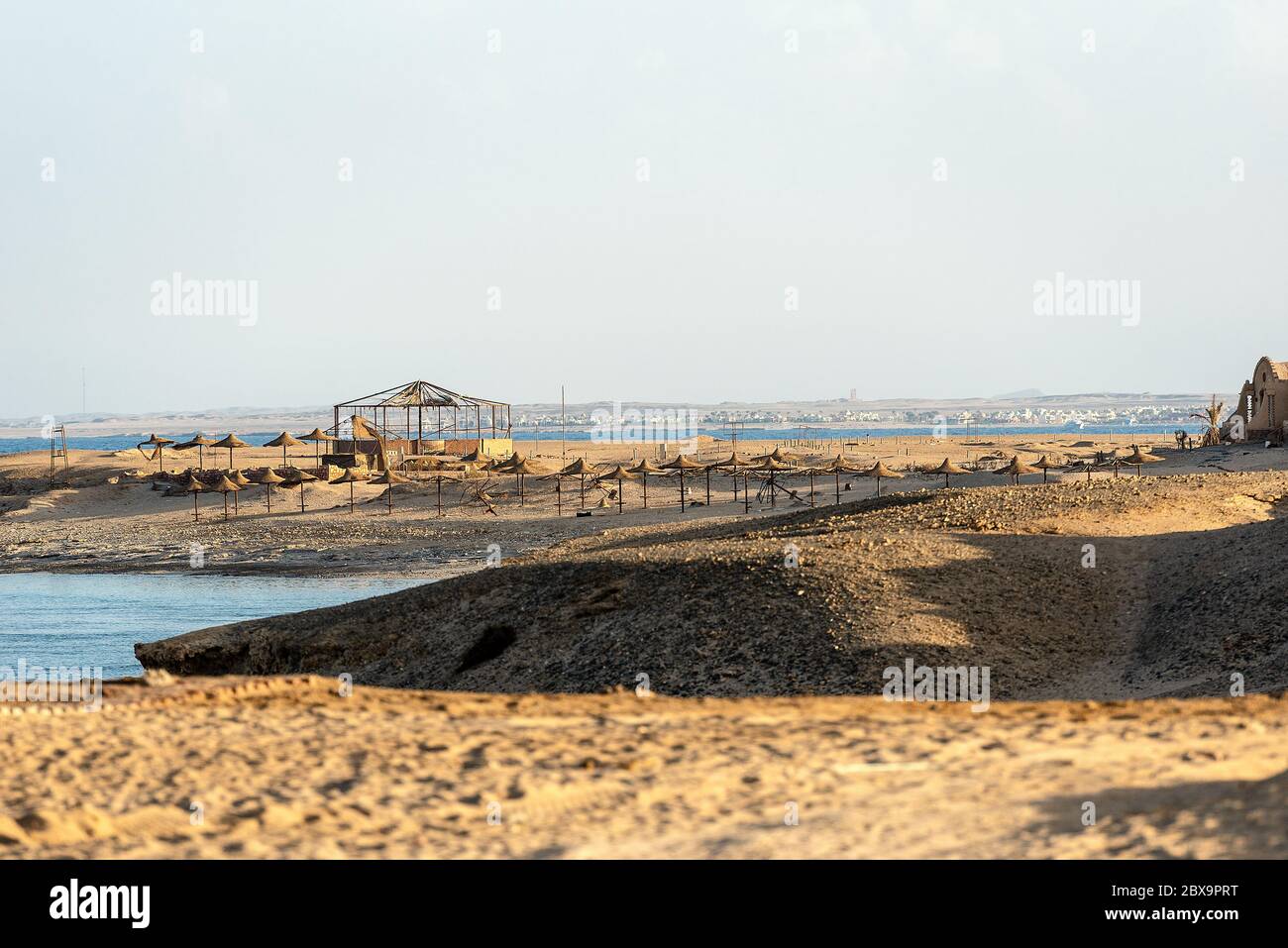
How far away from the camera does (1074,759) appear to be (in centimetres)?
772

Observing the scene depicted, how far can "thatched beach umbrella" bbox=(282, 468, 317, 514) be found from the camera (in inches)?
2122

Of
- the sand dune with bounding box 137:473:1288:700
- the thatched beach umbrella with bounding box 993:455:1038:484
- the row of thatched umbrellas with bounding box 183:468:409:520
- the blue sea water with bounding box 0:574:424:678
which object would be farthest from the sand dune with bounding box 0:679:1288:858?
the row of thatched umbrellas with bounding box 183:468:409:520

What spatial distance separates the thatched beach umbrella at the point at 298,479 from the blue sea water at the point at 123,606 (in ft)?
46.4

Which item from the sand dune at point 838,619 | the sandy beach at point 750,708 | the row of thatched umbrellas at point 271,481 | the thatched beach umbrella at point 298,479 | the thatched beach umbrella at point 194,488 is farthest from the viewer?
the thatched beach umbrella at point 298,479

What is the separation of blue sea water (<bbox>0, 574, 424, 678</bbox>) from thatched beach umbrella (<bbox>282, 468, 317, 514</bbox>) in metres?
14.1

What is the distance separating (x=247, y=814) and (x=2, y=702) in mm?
5099

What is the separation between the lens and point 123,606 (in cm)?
3322

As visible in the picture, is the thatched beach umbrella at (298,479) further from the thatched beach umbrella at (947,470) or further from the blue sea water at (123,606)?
the thatched beach umbrella at (947,470)

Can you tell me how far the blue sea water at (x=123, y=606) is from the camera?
85.9 ft

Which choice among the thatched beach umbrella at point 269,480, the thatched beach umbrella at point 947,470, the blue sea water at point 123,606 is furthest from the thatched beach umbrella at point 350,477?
the thatched beach umbrella at point 947,470

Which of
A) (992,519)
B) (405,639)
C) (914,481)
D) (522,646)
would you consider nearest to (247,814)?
(522,646)
